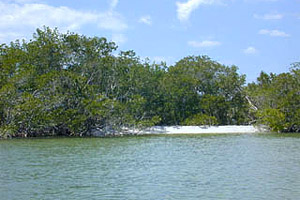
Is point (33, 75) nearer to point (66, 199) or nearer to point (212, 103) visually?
point (212, 103)

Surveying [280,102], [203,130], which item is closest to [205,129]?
[203,130]

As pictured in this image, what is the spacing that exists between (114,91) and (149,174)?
28.0 meters

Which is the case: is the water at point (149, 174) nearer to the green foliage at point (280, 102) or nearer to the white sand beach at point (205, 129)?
the green foliage at point (280, 102)

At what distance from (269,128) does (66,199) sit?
112ft

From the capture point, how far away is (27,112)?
114 feet

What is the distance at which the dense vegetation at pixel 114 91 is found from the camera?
35.9 m

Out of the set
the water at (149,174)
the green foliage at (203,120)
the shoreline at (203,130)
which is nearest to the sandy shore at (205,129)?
the shoreline at (203,130)

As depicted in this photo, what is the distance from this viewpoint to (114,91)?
4438 cm

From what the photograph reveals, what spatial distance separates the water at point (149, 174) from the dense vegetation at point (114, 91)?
10.6m

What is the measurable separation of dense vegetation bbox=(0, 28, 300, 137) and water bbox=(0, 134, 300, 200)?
1058 cm

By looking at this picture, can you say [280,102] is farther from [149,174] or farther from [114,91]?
[149,174]

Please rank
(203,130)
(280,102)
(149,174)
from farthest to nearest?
1. (203,130)
2. (280,102)
3. (149,174)

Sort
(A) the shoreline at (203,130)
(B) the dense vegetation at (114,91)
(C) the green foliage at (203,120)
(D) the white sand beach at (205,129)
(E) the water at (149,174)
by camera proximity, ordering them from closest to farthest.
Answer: (E) the water at (149,174) < (B) the dense vegetation at (114,91) < (A) the shoreline at (203,130) < (D) the white sand beach at (205,129) < (C) the green foliage at (203,120)

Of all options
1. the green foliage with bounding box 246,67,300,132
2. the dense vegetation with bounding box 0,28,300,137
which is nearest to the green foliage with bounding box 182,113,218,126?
the dense vegetation with bounding box 0,28,300,137
